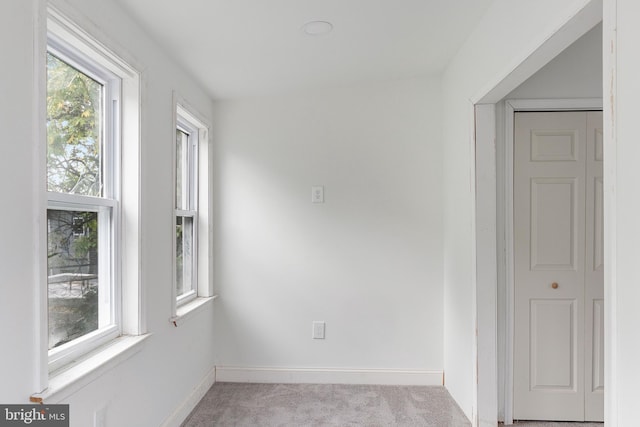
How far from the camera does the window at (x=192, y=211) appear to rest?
2.72m

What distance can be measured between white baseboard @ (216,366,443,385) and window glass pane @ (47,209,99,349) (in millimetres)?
1511

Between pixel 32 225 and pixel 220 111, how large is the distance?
206 centimetres

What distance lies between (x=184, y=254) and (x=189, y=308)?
0.41 m

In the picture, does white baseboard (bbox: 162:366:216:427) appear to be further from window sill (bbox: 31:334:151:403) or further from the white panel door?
the white panel door

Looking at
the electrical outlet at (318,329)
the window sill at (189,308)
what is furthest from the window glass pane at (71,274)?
the electrical outlet at (318,329)

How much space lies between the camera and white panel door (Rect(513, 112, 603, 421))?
2379 mm

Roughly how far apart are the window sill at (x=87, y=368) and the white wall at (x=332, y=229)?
1251 mm

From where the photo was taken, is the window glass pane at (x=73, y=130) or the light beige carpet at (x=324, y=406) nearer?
the window glass pane at (x=73, y=130)

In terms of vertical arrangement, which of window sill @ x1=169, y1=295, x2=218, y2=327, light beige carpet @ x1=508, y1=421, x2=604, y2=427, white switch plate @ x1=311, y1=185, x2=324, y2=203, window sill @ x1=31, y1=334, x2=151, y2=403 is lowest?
light beige carpet @ x1=508, y1=421, x2=604, y2=427

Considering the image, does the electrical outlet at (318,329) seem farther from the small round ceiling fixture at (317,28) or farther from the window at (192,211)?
the small round ceiling fixture at (317,28)

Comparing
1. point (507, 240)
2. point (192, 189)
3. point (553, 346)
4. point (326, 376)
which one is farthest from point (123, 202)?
point (553, 346)

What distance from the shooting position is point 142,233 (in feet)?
6.36

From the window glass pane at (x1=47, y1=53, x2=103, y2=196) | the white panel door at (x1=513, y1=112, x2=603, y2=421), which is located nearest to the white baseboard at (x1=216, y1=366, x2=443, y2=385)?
the white panel door at (x1=513, y1=112, x2=603, y2=421)

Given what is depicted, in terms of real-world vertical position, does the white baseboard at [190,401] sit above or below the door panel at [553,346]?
below
